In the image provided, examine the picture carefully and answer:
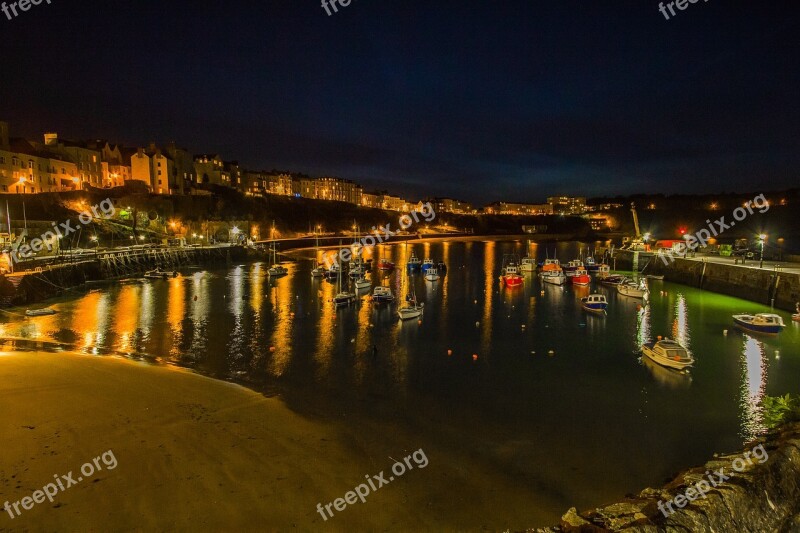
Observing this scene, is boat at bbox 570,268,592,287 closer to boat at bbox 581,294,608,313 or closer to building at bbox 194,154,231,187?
boat at bbox 581,294,608,313

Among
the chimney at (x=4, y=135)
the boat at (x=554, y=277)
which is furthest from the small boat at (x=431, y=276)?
the chimney at (x=4, y=135)

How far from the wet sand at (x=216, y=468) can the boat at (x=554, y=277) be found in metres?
39.7

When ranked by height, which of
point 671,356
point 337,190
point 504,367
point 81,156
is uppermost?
point 337,190

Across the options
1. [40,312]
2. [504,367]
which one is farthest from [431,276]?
[40,312]

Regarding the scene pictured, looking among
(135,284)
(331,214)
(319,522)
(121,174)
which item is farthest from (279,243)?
(319,522)

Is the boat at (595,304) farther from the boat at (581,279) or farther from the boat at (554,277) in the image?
the boat at (554,277)

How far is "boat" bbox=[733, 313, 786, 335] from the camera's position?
2638cm

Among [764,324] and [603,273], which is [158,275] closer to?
[603,273]

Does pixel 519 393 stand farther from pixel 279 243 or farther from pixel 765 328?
pixel 279 243

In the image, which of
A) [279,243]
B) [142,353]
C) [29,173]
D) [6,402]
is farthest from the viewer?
[279,243]

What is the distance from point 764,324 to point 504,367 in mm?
17721

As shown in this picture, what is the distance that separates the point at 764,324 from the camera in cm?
2652

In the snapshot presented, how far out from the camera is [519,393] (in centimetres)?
1748

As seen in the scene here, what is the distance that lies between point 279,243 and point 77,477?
92.7 meters
